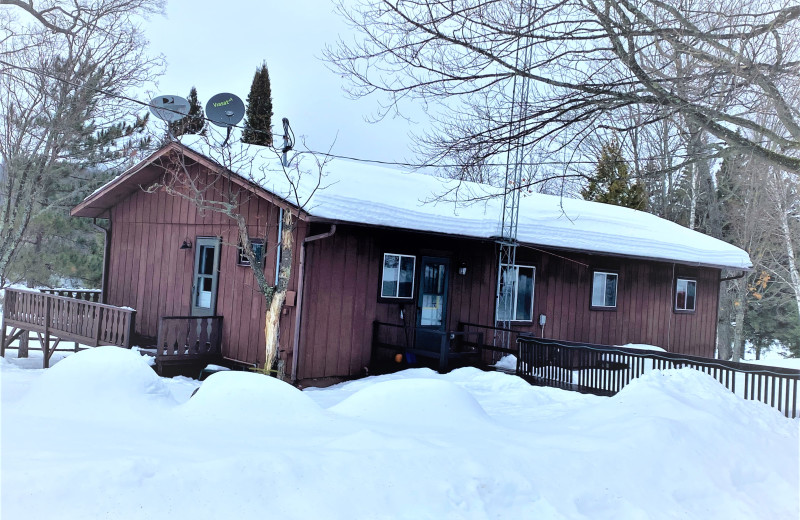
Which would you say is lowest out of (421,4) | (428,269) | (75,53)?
(428,269)

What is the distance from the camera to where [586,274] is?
14.6m

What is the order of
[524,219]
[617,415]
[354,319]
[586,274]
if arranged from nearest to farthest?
[617,415] → [354,319] → [524,219] → [586,274]

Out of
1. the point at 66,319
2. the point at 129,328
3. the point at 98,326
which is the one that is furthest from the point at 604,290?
the point at 66,319

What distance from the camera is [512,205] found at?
1165 cm

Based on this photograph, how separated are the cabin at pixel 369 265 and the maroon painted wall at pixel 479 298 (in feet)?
0.10

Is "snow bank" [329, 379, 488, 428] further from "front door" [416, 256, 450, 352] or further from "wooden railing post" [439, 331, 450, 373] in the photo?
"front door" [416, 256, 450, 352]

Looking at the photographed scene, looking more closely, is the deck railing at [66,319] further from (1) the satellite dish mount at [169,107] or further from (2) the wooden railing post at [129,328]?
(1) the satellite dish mount at [169,107]

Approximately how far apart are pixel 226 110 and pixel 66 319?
496 cm

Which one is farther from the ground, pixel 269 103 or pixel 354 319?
pixel 269 103

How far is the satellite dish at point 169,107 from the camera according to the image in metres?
11.4

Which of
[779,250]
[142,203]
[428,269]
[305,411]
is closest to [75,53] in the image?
[142,203]

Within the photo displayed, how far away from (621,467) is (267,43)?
24.0 meters

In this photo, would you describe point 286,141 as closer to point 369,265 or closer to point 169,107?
point 169,107

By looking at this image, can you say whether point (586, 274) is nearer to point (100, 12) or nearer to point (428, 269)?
point (428, 269)
